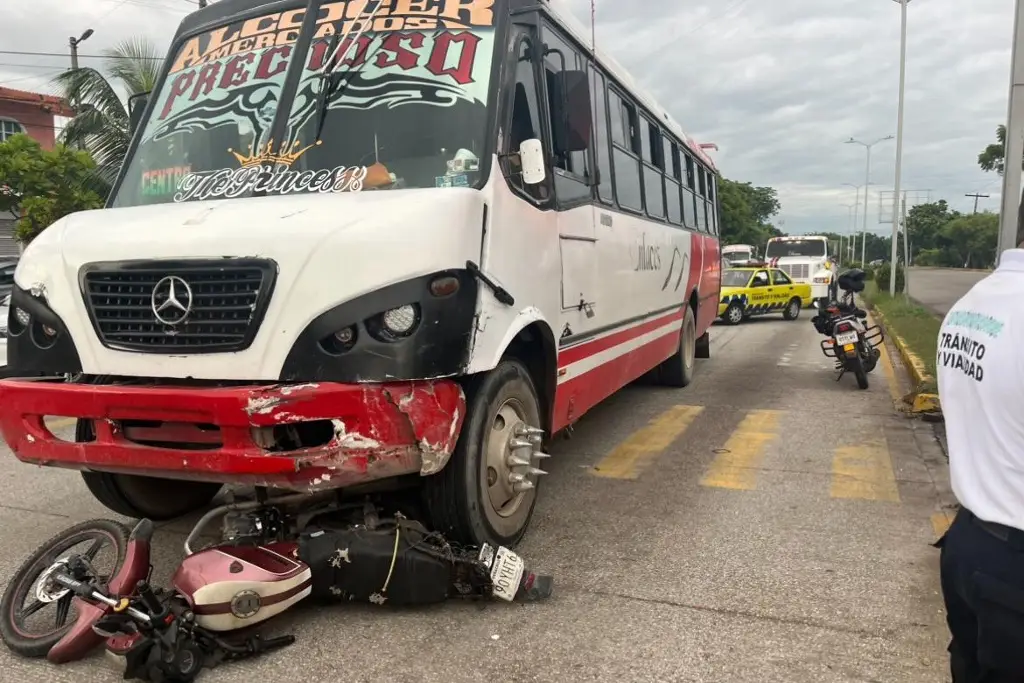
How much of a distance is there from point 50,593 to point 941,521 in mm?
4732

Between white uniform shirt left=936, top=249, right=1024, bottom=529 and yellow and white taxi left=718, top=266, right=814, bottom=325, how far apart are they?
62.9ft

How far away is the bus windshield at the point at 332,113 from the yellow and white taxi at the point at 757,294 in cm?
1749

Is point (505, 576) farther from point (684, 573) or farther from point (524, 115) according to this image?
point (524, 115)

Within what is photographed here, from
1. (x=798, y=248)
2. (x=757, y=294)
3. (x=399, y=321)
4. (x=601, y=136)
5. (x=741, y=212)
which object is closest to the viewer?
(x=399, y=321)

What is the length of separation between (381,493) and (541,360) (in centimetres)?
121

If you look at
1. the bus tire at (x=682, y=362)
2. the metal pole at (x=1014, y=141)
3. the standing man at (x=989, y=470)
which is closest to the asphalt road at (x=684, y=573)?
the standing man at (x=989, y=470)

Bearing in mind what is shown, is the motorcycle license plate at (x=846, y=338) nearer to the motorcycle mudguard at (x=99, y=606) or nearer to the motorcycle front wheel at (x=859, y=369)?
the motorcycle front wheel at (x=859, y=369)

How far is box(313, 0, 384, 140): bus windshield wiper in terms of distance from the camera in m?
4.07

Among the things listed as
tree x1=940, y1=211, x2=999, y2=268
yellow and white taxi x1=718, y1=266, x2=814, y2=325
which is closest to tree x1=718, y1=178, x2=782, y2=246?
tree x1=940, y1=211, x2=999, y2=268

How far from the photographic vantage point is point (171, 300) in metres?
3.34

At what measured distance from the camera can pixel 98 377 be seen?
366 cm

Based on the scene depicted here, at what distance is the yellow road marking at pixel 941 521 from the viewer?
466cm

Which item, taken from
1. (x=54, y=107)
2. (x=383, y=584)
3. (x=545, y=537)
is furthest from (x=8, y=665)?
(x=54, y=107)

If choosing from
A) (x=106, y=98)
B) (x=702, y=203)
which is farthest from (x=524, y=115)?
(x=106, y=98)
